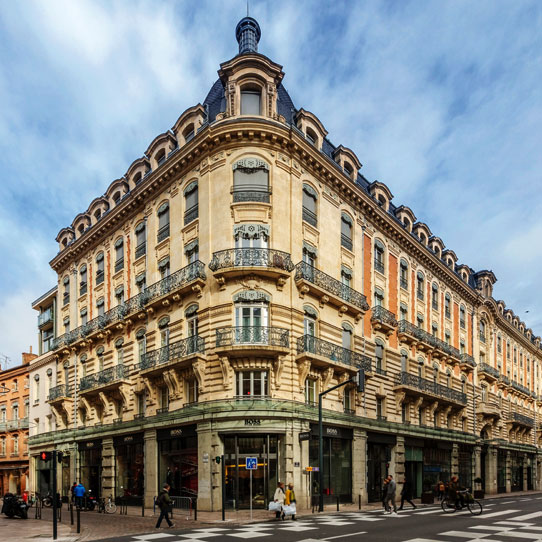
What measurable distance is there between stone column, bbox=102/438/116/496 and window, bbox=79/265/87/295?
11.5 metres

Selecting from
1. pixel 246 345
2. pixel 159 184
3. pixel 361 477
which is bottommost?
pixel 361 477

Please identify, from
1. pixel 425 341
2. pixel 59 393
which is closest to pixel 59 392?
pixel 59 393

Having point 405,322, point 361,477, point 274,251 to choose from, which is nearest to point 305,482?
point 361,477

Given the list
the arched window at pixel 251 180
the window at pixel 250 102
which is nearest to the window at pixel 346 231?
the arched window at pixel 251 180

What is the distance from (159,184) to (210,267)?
8.30 meters

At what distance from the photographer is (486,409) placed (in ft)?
159

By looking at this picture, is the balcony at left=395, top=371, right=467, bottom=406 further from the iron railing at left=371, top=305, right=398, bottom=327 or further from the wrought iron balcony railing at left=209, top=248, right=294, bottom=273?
the wrought iron balcony railing at left=209, top=248, right=294, bottom=273

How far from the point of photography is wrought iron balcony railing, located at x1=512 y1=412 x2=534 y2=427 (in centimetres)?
5695

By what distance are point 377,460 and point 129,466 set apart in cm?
1439

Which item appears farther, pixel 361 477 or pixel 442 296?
pixel 442 296

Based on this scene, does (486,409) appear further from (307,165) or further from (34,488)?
(34,488)

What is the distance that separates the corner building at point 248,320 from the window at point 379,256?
142 millimetres

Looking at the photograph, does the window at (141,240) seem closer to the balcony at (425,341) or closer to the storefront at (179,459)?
the storefront at (179,459)

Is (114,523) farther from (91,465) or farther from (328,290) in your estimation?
(91,465)
